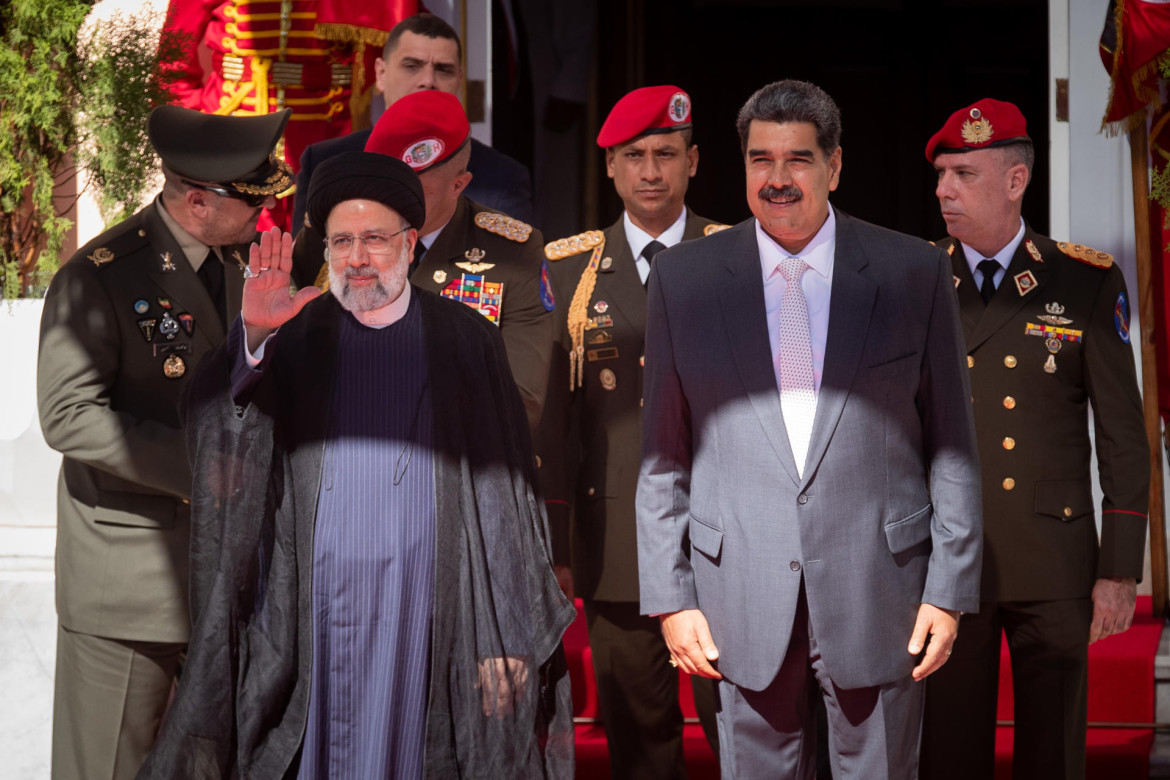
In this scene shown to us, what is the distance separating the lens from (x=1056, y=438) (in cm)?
357

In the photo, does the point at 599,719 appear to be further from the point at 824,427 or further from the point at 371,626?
the point at 824,427

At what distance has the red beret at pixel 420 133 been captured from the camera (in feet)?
11.5

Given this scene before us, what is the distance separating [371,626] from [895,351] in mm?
1258

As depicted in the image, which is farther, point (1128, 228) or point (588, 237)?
point (1128, 228)

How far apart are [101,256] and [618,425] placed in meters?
1.47

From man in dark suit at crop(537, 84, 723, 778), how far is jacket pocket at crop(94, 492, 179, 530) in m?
1.05

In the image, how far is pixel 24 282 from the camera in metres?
4.84

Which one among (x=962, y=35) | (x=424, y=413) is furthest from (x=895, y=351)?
(x=962, y=35)

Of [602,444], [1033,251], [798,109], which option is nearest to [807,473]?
[798,109]

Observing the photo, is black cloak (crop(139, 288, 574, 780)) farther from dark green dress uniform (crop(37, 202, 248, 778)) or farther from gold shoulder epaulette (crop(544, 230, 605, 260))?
gold shoulder epaulette (crop(544, 230, 605, 260))

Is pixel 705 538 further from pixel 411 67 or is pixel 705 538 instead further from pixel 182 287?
pixel 411 67

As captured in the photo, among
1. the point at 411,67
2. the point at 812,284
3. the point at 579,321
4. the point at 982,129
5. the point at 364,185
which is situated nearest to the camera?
the point at 812,284

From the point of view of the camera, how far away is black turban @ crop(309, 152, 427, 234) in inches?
116

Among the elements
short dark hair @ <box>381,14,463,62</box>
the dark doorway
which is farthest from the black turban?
the dark doorway
